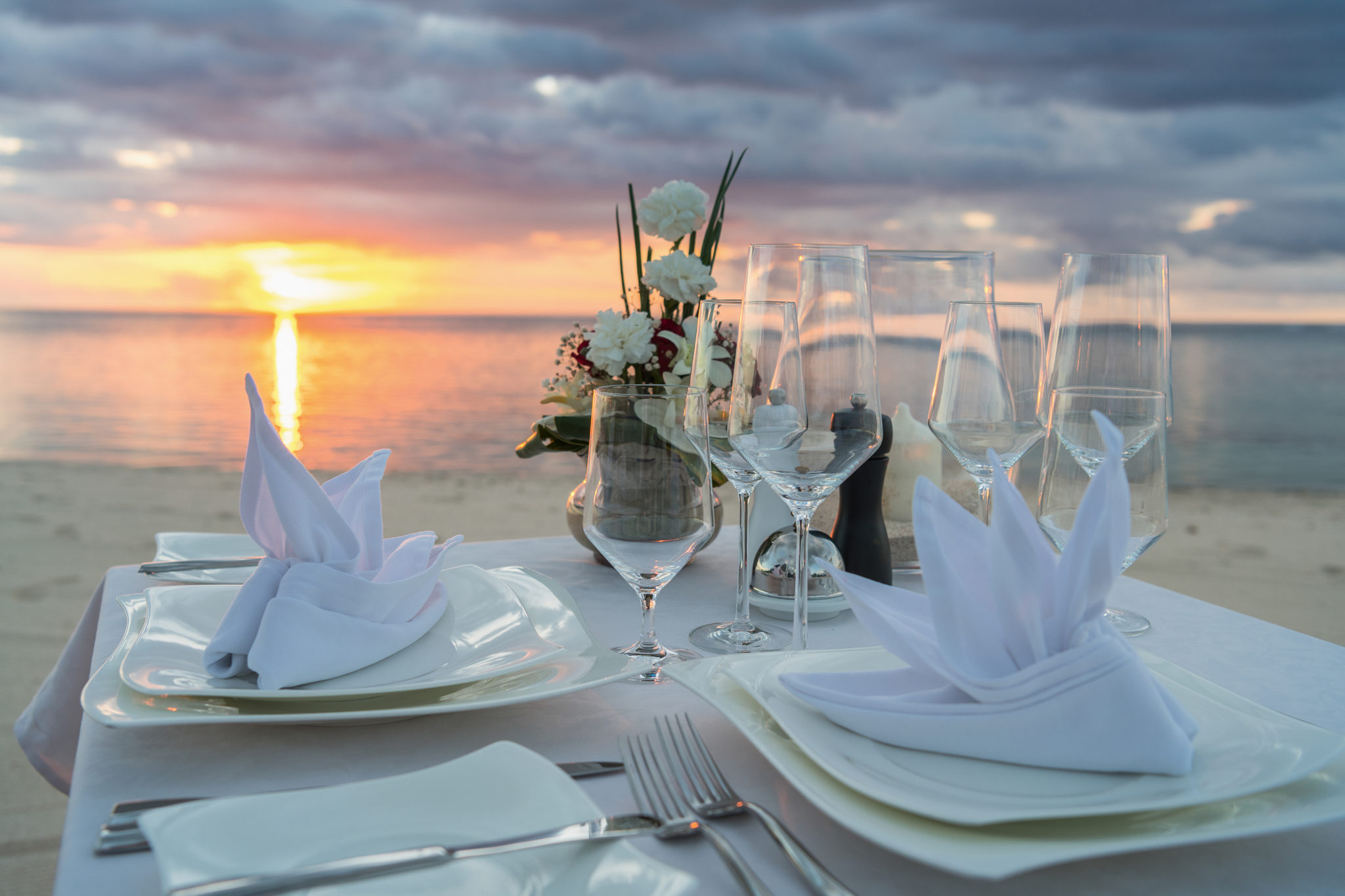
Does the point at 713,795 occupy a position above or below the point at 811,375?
below

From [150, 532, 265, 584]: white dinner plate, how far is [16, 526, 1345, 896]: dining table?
2.6 inches

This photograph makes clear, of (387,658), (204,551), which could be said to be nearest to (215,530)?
(204,551)

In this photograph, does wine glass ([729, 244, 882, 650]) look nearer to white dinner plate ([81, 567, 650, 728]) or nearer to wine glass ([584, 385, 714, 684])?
wine glass ([584, 385, 714, 684])

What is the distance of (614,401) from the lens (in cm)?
93

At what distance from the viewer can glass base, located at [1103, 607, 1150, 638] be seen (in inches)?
45.7

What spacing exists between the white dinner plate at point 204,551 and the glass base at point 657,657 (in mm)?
583

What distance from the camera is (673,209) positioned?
1349 mm

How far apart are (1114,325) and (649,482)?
2.45ft

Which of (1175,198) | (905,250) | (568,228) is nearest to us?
(905,250)

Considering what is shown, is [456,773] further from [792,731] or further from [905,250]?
[905,250]

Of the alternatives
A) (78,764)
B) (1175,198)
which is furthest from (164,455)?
(1175,198)

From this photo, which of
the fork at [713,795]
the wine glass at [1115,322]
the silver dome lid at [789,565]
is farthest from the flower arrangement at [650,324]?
the fork at [713,795]

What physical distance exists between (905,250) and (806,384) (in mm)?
264

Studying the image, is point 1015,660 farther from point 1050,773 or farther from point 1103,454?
point 1103,454
